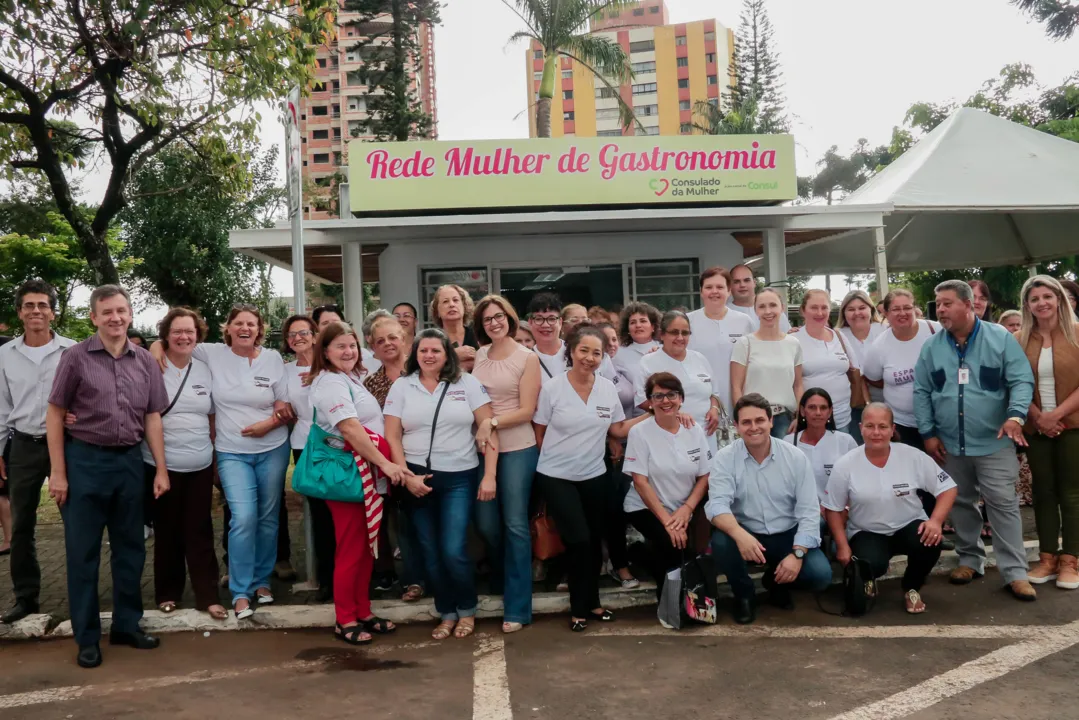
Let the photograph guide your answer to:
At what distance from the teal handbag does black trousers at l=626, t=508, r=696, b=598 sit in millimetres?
1636

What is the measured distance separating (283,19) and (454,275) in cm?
355

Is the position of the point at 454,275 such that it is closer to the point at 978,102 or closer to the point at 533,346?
the point at 533,346

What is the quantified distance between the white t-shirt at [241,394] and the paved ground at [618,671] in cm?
113

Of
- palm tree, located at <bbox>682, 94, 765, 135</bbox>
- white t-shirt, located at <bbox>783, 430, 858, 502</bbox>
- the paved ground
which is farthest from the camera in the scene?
palm tree, located at <bbox>682, 94, 765, 135</bbox>

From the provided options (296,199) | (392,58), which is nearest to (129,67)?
(296,199)

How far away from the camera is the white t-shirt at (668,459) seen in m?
4.83

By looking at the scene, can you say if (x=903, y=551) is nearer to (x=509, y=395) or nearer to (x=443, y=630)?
(x=509, y=395)

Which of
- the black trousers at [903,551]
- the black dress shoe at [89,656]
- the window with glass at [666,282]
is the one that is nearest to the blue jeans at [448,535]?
the black dress shoe at [89,656]

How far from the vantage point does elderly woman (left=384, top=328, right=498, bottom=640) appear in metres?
4.59

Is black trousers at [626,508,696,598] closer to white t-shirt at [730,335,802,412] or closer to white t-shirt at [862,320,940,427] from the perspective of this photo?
→ white t-shirt at [730,335,802,412]

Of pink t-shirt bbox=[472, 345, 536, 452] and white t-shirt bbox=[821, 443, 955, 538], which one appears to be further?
white t-shirt bbox=[821, 443, 955, 538]

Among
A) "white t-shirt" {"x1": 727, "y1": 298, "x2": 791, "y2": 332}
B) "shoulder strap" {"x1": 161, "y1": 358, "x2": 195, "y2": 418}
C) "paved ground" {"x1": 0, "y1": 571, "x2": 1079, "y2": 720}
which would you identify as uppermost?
"white t-shirt" {"x1": 727, "y1": 298, "x2": 791, "y2": 332}

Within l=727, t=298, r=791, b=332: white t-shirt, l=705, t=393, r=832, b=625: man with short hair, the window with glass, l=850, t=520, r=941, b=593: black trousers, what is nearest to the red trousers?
l=705, t=393, r=832, b=625: man with short hair

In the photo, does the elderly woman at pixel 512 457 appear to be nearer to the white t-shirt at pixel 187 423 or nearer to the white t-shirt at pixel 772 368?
the white t-shirt at pixel 772 368
